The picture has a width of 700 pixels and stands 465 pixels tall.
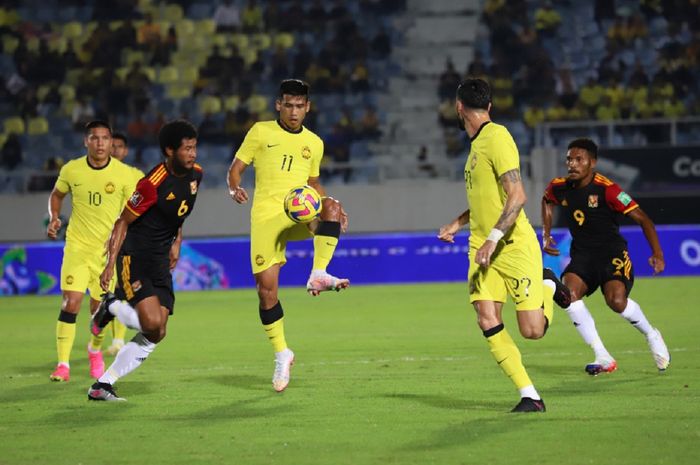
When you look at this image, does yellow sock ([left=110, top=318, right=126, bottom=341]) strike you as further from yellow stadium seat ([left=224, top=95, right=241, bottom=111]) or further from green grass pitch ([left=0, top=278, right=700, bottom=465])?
yellow stadium seat ([left=224, top=95, right=241, bottom=111])

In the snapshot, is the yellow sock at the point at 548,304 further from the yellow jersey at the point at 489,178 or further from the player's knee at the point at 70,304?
the player's knee at the point at 70,304

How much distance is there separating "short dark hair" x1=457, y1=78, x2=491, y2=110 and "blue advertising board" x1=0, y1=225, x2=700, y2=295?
13319 mm

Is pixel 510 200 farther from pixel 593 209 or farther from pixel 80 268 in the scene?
pixel 80 268

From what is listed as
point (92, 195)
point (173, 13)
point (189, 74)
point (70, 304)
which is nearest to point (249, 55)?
point (189, 74)

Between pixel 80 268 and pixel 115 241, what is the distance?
2.67 meters

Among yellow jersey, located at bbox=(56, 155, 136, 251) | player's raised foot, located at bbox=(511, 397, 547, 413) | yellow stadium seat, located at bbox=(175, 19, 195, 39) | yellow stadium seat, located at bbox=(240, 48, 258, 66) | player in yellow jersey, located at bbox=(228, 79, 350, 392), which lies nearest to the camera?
player's raised foot, located at bbox=(511, 397, 547, 413)

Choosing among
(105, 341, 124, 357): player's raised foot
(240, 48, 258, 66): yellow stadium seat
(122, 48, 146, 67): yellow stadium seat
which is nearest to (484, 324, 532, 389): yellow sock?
(105, 341, 124, 357): player's raised foot

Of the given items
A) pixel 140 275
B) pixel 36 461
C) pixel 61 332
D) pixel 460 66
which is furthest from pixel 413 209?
pixel 36 461

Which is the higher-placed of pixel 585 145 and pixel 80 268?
pixel 585 145

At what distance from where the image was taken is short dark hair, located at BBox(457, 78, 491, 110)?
7859 millimetres

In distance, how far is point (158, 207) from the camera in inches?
350

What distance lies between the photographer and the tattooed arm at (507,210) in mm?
7555

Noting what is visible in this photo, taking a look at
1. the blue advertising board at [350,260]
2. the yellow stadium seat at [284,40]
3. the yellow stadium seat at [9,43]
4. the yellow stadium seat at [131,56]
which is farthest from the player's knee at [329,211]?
the yellow stadium seat at [9,43]

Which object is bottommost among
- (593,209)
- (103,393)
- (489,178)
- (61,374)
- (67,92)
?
(61,374)
